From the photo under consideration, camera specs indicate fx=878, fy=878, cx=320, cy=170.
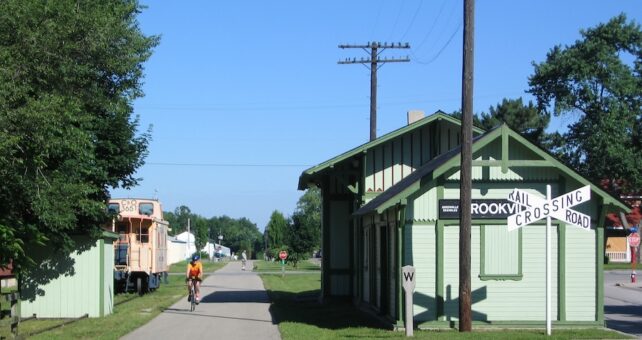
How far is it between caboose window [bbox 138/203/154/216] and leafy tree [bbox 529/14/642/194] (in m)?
30.0

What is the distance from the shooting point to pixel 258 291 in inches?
1476

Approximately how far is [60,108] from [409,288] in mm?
7610

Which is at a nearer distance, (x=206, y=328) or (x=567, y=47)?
(x=206, y=328)

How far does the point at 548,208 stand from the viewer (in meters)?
16.8

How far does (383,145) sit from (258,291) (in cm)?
1589

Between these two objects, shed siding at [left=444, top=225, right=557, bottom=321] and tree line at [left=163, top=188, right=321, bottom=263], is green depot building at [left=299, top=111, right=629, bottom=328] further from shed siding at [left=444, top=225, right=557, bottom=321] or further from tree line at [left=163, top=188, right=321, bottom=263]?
tree line at [left=163, top=188, right=321, bottom=263]

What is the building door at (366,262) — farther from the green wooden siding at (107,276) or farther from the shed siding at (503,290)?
the green wooden siding at (107,276)

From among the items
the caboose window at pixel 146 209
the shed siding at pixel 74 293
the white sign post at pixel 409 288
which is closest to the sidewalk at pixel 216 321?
the shed siding at pixel 74 293

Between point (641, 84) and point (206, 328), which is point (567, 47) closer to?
point (641, 84)

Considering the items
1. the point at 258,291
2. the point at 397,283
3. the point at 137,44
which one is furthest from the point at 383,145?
the point at 258,291

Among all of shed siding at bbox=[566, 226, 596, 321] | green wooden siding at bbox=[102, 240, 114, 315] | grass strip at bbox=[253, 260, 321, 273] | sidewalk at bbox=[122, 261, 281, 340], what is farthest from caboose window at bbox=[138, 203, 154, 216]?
grass strip at bbox=[253, 260, 321, 273]

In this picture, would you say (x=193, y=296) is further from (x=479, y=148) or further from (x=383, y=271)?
(x=479, y=148)

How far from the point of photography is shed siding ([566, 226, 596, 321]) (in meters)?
18.7

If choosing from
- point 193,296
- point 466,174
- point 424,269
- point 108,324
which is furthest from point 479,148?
point 193,296
